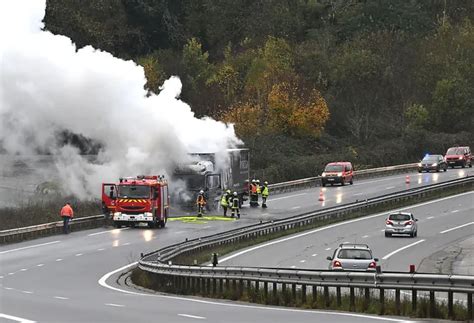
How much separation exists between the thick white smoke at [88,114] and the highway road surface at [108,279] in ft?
22.3

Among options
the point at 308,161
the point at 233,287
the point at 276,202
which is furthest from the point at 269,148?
the point at 233,287

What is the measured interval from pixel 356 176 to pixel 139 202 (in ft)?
118

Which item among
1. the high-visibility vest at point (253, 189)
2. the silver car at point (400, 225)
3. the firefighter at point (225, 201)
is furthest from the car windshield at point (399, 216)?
the high-visibility vest at point (253, 189)

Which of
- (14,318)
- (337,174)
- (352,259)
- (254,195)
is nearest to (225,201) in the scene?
(254,195)

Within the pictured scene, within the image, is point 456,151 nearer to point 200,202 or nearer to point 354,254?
point 200,202

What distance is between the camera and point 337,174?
7962 centimetres

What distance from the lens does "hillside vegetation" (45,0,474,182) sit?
95.2 m

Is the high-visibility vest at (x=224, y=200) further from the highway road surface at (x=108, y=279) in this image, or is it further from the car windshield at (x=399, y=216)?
the car windshield at (x=399, y=216)

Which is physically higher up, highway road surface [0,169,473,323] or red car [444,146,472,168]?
red car [444,146,472,168]

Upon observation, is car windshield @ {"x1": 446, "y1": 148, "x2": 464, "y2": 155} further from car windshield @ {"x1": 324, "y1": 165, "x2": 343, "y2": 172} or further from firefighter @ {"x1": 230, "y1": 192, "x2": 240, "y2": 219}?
firefighter @ {"x1": 230, "y1": 192, "x2": 240, "y2": 219}

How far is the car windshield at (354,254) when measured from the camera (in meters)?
34.8

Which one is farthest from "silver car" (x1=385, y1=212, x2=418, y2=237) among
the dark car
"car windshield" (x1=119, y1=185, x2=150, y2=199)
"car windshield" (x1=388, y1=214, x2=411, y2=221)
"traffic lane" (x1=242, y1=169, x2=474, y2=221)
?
the dark car

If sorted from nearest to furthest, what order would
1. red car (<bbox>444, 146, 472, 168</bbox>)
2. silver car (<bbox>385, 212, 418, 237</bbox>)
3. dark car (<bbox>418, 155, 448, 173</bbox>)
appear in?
silver car (<bbox>385, 212, 418, 237</bbox>) → dark car (<bbox>418, 155, 448, 173</bbox>) → red car (<bbox>444, 146, 472, 168</bbox>)

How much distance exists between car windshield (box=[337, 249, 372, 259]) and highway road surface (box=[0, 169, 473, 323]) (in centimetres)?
716
